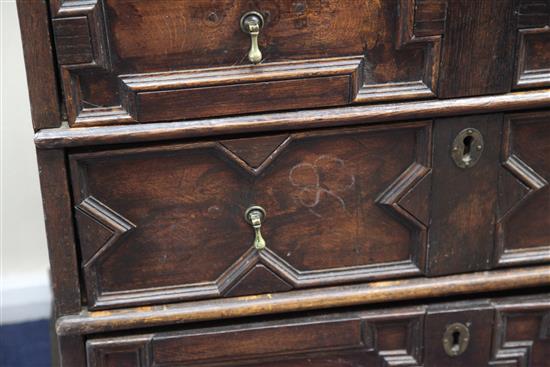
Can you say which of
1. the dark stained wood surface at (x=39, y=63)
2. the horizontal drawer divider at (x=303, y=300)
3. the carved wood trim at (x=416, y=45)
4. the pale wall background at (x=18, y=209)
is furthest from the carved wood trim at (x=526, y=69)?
the pale wall background at (x=18, y=209)

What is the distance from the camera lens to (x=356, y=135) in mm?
1086

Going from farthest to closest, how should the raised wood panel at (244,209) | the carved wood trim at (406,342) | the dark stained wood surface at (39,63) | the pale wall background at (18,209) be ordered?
the pale wall background at (18,209)
the carved wood trim at (406,342)
the raised wood panel at (244,209)
the dark stained wood surface at (39,63)

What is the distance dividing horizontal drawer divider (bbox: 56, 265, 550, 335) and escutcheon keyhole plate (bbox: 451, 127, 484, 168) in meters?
0.18

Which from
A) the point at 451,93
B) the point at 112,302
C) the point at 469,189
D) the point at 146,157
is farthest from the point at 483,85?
the point at 112,302

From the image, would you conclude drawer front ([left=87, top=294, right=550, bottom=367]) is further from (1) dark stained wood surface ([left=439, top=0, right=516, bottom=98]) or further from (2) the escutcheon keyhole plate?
(1) dark stained wood surface ([left=439, top=0, right=516, bottom=98])

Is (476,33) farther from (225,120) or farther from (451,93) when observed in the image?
(225,120)

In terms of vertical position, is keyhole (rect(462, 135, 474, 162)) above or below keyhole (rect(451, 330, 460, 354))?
above

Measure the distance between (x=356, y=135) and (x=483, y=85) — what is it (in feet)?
0.58

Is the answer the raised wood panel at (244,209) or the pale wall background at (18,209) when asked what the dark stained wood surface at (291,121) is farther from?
the pale wall background at (18,209)

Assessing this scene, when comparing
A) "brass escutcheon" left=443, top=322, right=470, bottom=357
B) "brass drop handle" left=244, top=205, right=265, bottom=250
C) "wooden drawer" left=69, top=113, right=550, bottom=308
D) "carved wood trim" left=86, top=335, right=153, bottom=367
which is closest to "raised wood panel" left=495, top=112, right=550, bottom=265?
"wooden drawer" left=69, top=113, right=550, bottom=308

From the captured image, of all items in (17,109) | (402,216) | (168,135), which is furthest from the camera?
(17,109)

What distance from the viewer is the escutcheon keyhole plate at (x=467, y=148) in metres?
1.09

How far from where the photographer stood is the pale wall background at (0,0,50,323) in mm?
1472

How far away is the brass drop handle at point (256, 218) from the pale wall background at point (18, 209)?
588mm
